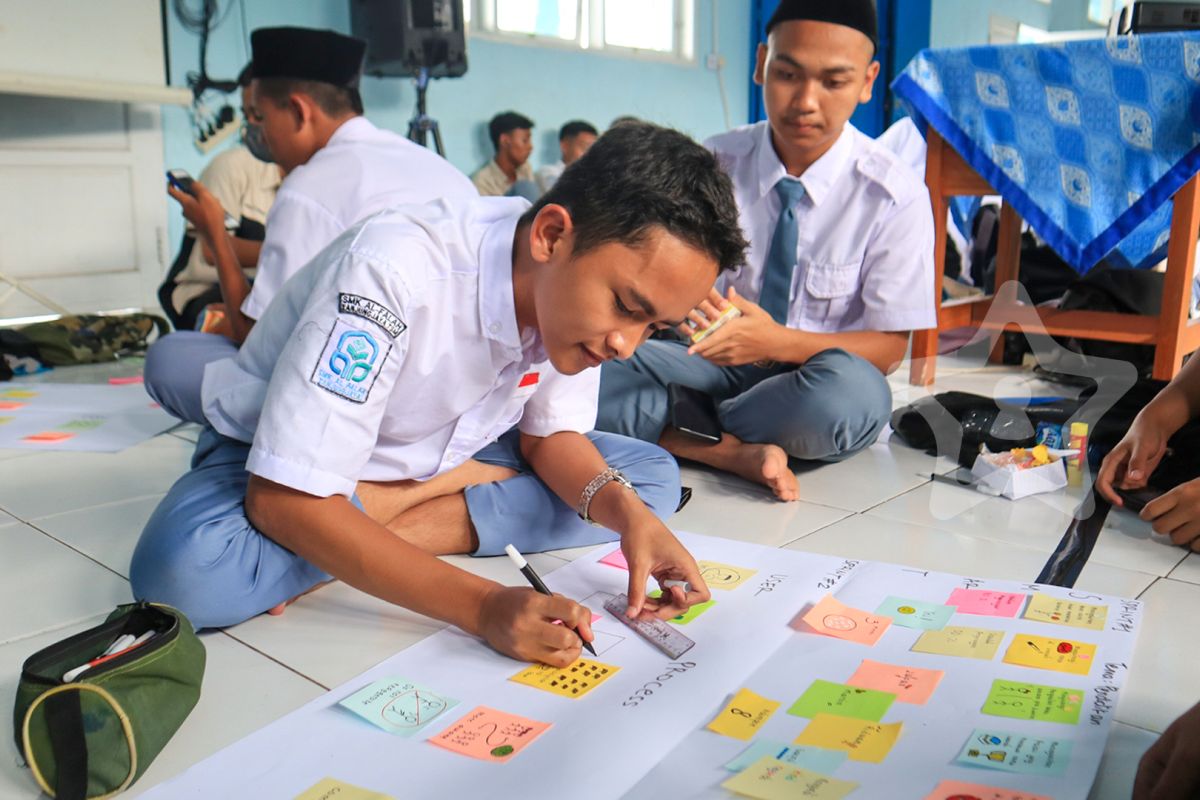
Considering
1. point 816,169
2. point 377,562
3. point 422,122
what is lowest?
point 377,562

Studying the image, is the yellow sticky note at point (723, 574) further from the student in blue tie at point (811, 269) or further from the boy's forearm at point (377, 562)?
the student in blue tie at point (811, 269)

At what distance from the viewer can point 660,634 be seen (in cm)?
106

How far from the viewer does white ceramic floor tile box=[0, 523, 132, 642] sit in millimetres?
1192

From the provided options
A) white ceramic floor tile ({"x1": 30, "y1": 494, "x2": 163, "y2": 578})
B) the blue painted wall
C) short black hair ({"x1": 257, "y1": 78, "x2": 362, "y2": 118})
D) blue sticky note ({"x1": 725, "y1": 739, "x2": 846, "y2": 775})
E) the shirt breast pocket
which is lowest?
white ceramic floor tile ({"x1": 30, "y1": 494, "x2": 163, "y2": 578})

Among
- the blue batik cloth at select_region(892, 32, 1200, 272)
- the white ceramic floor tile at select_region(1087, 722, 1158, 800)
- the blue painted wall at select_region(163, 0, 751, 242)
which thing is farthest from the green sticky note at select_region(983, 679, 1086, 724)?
the blue painted wall at select_region(163, 0, 751, 242)

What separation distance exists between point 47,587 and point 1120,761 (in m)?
1.21

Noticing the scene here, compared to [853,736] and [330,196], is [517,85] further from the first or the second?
[853,736]

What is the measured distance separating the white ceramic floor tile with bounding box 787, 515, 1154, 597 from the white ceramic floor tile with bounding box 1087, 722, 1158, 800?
14.8 inches

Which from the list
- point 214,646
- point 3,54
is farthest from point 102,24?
point 214,646

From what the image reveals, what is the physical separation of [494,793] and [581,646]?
25 centimetres

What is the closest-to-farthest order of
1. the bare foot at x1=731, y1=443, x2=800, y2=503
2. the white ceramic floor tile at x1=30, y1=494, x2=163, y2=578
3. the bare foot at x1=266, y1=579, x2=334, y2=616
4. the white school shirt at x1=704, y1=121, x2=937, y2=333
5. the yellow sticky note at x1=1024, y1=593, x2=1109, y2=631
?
the yellow sticky note at x1=1024, y1=593, x2=1109, y2=631 < the bare foot at x1=266, y1=579, x2=334, y2=616 < the white ceramic floor tile at x1=30, y1=494, x2=163, y2=578 < the bare foot at x1=731, y1=443, x2=800, y2=503 < the white school shirt at x1=704, y1=121, x2=937, y2=333

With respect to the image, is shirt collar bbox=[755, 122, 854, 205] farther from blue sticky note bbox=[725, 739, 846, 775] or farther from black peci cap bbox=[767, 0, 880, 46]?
blue sticky note bbox=[725, 739, 846, 775]

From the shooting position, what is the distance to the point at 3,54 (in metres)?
3.40

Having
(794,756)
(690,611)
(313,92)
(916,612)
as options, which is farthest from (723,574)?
(313,92)
